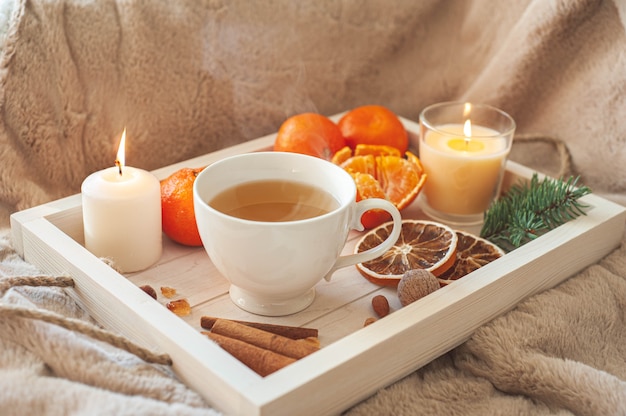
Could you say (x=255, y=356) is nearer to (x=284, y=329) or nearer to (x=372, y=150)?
(x=284, y=329)

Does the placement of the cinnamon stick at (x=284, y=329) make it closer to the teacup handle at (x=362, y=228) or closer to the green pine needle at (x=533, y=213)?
the teacup handle at (x=362, y=228)

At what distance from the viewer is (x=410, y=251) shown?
1038mm

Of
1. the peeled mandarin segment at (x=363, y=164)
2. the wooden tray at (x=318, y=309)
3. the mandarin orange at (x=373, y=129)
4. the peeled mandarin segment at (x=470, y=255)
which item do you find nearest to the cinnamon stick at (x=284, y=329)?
the wooden tray at (x=318, y=309)

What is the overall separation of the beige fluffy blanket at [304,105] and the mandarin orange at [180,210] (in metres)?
0.18

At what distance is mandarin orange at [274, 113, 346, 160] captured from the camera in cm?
121

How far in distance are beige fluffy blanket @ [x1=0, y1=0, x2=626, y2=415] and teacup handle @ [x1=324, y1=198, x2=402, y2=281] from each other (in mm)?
151

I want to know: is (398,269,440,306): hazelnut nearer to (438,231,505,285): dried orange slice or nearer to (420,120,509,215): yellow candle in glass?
(438,231,505,285): dried orange slice

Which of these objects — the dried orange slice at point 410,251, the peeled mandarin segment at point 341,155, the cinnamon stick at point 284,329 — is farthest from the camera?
the peeled mandarin segment at point 341,155

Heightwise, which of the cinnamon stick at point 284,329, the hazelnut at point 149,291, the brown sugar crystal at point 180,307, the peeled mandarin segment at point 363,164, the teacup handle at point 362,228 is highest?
the teacup handle at point 362,228

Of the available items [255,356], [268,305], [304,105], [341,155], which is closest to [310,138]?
[341,155]

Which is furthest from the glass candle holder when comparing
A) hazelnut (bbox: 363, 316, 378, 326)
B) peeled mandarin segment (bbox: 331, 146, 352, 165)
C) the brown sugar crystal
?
the brown sugar crystal

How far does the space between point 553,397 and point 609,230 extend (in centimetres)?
34

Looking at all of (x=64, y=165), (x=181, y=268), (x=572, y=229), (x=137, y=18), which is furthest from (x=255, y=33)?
(x=572, y=229)

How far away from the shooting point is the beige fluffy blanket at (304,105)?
824mm
